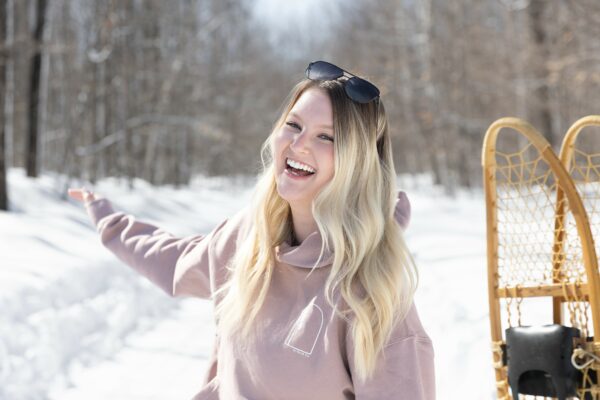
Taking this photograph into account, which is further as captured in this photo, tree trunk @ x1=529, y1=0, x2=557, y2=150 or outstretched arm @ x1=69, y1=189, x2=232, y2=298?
tree trunk @ x1=529, y1=0, x2=557, y2=150

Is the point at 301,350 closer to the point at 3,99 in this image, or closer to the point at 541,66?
the point at 3,99

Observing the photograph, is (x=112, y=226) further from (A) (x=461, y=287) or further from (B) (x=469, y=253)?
(B) (x=469, y=253)

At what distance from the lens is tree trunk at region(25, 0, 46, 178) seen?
40.9 ft

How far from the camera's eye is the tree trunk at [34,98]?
40.9ft

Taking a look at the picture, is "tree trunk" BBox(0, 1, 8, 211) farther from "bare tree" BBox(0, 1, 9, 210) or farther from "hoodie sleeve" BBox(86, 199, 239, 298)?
"hoodie sleeve" BBox(86, 199, 239, 298)

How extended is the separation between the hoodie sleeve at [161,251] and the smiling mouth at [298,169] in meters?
0.42

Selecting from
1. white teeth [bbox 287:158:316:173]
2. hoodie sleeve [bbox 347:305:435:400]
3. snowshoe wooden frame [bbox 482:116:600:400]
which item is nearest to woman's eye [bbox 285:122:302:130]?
white teeth [bbox 287:158:316:173]

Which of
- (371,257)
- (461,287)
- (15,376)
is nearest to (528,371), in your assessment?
(371,257)

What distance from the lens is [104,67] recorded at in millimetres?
17625

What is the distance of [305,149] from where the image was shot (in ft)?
6.25

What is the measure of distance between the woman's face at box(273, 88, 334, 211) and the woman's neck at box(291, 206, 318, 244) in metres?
0.03

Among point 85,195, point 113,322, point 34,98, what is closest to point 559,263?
point 85,195

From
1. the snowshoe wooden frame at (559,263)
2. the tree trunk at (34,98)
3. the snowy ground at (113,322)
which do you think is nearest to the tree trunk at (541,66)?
the snowy ground at (113,322)

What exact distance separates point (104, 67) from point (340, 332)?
Result: 17066mm
